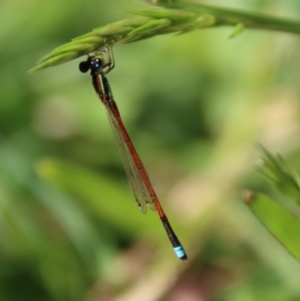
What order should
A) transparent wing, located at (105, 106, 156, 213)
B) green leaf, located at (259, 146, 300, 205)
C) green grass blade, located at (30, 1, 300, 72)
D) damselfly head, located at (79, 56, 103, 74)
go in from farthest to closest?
1. transparent wing, located at (105, 106, 156, 213)
2. damselfly head, located at (79, 56, 103, 74)
3. green leaf, located at (259, 146, 300, 205)
4. green grass blade, located at (30, 1, 300, 72)

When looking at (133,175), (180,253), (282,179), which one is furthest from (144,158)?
(282,179)

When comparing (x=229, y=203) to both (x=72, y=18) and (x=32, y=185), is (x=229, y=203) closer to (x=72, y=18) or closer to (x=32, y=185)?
(x=32, y=185)

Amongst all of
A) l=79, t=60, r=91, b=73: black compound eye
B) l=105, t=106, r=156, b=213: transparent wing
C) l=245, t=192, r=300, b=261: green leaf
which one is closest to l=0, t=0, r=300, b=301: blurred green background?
l=105, t=106, r=156, b=213: transparent wing

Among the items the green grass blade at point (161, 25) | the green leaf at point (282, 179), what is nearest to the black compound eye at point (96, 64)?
the green grass blade at point (161, 25)

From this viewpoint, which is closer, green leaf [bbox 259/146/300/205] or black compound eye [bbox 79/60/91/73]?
green leaf [bbox 259/146/300/205]

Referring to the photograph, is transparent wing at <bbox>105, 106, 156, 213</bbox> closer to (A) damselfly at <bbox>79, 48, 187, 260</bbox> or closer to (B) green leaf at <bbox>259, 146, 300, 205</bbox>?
(A) damselfly at <bbox>79, 48, 187, 260</bbox>

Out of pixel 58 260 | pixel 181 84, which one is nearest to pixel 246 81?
pixel 181 84
